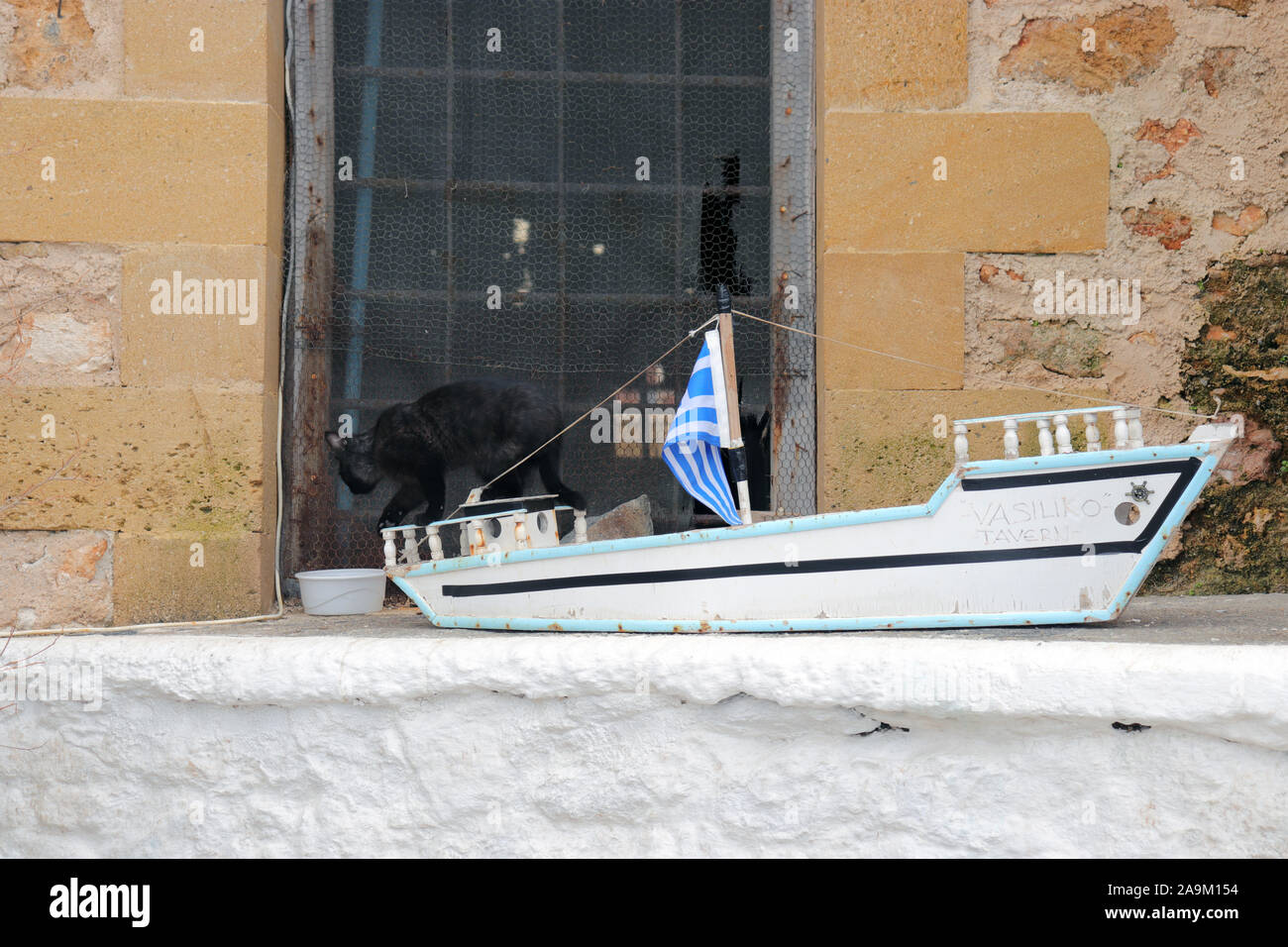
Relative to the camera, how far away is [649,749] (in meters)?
2.66

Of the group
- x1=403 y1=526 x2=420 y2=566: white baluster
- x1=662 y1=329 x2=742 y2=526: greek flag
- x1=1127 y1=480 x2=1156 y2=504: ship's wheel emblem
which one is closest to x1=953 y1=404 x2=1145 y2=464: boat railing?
x1=1127 y1=480 x2=1156 y2=504: ship's wheel emblem

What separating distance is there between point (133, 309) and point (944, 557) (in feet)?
9.02

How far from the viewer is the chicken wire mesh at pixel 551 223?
12.8ft

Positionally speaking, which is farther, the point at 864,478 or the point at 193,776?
the point at 864,478

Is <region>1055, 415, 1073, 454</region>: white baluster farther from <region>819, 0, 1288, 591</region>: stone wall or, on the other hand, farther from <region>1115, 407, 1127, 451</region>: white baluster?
<region>819, 0, 1288, 591</region>: stone wall

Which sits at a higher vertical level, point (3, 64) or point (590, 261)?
point (3, 64)

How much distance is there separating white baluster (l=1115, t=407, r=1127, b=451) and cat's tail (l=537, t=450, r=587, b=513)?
1.82 m

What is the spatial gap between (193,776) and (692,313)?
2298mm

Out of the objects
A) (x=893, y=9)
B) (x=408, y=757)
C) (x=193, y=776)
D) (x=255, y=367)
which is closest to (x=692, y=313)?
(x=893, y=9)

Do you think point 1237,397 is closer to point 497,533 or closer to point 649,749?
point 649,749

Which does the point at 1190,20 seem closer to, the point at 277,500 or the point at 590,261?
the point at 590,261

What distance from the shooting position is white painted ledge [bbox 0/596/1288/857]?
2406mm

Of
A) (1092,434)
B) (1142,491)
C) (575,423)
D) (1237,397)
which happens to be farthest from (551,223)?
(1237,397)

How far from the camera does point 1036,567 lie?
2.83 metres
